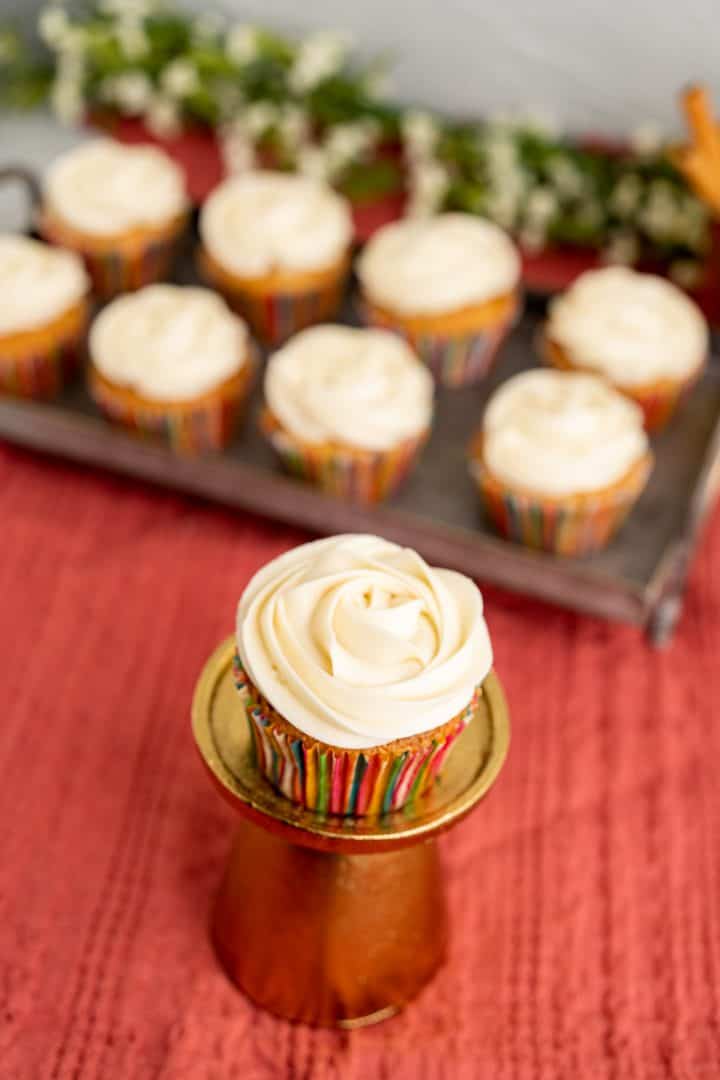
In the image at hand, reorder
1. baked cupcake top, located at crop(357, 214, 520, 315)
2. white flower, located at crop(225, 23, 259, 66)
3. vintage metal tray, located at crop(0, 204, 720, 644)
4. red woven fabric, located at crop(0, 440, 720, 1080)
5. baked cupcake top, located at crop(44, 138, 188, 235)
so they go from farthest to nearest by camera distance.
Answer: white flower, located at crop(225, 23, 259, 66) < baked cupcake top, located at crop(44, 138, 188, 235) < baked cupcake top, located at crop(357, 214, 520, 315) < vintage metal tray, located at crop(0, 204, 720, 644) < red woven fabric, located at crop(0, 440, 720, 1080)

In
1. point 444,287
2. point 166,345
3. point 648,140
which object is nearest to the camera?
point 166,345

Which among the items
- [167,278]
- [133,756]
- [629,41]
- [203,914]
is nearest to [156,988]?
[203,914]

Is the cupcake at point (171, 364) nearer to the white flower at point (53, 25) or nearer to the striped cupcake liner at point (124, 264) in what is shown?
the striped cupcake liner at point (124, 264)

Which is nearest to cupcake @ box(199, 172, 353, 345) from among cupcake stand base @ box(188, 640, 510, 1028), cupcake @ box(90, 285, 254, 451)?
cupcake @ box(90, 285, 254, 451)

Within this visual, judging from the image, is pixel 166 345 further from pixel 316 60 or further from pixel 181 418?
pixel 316 60

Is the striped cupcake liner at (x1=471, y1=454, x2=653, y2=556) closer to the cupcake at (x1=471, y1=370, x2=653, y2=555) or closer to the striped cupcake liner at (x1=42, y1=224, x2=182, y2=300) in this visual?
the cupcake at (x1=471, y1=370, x2=653, y2=555)

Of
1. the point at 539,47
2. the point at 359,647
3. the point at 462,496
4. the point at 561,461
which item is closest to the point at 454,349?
the point at 462,496
